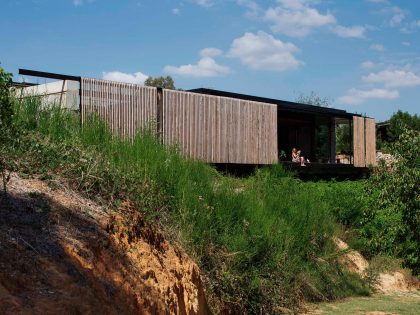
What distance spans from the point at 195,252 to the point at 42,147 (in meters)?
2.74

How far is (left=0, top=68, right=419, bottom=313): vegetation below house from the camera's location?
291 inches

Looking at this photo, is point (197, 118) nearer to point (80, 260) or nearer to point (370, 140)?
point (370, 140)

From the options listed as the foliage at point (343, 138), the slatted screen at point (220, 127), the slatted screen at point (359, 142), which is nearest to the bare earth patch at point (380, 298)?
the slatted screen at point (220, 127)

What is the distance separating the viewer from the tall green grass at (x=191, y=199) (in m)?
7.48

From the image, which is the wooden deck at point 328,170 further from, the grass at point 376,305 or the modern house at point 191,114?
the grass at point 376,305

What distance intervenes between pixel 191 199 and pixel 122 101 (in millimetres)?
6603

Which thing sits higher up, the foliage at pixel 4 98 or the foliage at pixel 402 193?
the foliage at pixel 4 98

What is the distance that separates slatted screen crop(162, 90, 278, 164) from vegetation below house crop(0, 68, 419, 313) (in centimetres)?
501

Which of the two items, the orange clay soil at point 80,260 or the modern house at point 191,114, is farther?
the modern house at point 191,114

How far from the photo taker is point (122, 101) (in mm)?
15094

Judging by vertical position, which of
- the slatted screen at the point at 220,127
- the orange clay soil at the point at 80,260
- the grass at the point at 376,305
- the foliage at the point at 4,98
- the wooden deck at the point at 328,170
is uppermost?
the slatted screen at the point at 220,127

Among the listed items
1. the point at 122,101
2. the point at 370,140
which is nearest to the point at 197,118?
the point at 122,101

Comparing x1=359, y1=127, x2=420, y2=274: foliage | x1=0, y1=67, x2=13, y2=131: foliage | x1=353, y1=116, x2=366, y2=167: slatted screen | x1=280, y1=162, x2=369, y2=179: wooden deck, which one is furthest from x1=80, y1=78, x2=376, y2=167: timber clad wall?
x1=0, y1=67, x2=13, y2=131: foliage

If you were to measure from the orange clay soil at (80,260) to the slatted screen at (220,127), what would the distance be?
339 inches
